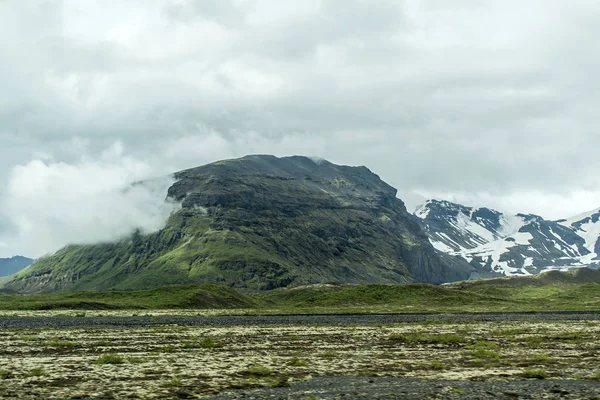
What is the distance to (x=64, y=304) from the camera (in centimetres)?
18575

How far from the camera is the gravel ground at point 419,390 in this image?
30078mm

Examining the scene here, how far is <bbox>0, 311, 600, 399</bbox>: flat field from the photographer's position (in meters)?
31.4

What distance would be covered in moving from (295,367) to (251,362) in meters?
4.08

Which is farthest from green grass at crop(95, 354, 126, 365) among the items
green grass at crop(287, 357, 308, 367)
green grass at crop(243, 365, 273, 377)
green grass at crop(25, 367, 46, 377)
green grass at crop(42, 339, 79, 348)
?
green grass at crop(42, 339, 79, 348)

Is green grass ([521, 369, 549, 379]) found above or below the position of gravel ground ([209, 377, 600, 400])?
below

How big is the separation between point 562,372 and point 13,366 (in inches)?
1508

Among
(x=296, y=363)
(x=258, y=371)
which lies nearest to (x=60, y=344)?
(x=296, y=363)

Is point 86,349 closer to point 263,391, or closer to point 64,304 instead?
point 263,391

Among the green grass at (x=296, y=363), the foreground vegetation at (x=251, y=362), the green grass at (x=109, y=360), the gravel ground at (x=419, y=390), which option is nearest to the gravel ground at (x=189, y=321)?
the foreground vegetation at (x=251, y=362)

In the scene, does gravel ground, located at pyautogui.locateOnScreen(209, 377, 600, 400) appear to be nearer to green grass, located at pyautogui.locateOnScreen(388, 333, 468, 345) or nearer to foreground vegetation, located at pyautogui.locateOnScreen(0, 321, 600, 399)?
foreground vegetation, located at pyautogui.locateOnScreen(0, 321, 600, 399)

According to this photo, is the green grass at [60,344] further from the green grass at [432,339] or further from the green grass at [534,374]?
the green grass at [534,374]

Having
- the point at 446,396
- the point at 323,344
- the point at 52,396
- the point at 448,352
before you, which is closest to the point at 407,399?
the point at 446,396

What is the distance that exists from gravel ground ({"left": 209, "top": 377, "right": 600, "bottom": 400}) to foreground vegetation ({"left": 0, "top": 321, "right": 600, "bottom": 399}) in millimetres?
1748

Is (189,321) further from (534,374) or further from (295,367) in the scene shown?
(534,374)
